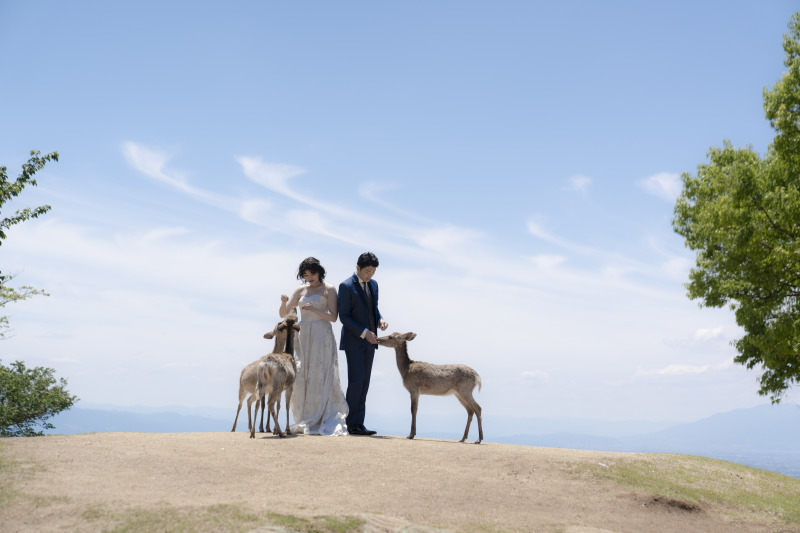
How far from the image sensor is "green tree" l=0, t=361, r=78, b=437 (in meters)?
30.9

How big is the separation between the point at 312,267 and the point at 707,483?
991 centimetres

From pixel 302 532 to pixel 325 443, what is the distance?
16.8ft

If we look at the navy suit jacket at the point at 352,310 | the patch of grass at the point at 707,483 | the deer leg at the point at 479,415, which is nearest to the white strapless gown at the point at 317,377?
the navy suit jacket at the point at 352,310

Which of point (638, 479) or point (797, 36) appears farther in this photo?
point (797, 36)

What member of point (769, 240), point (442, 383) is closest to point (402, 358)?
point (442, 383)

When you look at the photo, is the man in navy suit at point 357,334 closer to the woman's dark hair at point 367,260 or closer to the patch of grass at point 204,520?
the woman's dark hair at point 367,260

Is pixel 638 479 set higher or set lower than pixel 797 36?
lower

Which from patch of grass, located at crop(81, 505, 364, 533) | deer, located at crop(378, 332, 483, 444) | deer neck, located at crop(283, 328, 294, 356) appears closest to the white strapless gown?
deer neck, located at crop(283, 328, 294, 356)

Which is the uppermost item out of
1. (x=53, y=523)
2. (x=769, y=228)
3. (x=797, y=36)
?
(x=797, y=36)

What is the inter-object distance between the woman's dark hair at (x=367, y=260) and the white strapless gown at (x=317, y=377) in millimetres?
1231

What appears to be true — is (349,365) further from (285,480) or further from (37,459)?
(37,459)

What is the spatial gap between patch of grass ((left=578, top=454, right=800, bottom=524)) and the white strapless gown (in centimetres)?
572

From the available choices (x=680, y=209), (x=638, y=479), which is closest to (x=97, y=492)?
(x=638, y=479)

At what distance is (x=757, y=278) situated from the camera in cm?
1938
